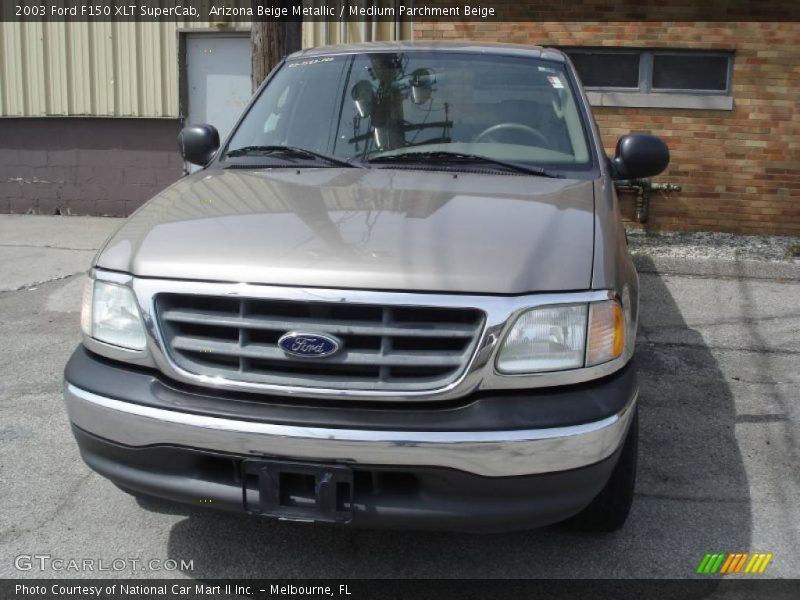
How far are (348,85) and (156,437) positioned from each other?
223 centimetres

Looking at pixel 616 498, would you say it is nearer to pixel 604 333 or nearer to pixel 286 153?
pixel 604 333

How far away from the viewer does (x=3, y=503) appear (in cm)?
366

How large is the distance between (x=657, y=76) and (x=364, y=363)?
24.0 ft

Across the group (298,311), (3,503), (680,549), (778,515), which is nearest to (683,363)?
(778,515)

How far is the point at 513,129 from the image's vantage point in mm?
3951

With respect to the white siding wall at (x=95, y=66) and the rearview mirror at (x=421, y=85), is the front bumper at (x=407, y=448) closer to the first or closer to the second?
the rearview mirror at (x=421, y=85)

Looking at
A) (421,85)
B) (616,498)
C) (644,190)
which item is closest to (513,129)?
(421,85)

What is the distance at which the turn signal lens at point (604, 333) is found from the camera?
8.83 feet

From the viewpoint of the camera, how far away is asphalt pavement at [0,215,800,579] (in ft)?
10.6

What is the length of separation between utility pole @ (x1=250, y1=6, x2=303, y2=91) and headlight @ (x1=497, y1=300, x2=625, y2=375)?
4546 millimetres

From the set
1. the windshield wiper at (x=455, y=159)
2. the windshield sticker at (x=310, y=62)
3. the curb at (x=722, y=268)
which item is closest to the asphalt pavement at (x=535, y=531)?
the windshield wiper at (x=455, y=159)

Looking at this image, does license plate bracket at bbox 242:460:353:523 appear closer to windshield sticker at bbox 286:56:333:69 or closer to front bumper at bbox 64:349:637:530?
front bumper at bbox 64:349:637:530

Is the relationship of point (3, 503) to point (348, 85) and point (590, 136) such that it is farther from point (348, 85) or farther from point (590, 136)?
point (590, 136)

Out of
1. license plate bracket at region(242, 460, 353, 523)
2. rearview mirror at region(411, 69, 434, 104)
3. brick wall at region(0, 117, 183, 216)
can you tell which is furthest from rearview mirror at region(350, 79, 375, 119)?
brick wall at region(0, 117, 183, 216)
